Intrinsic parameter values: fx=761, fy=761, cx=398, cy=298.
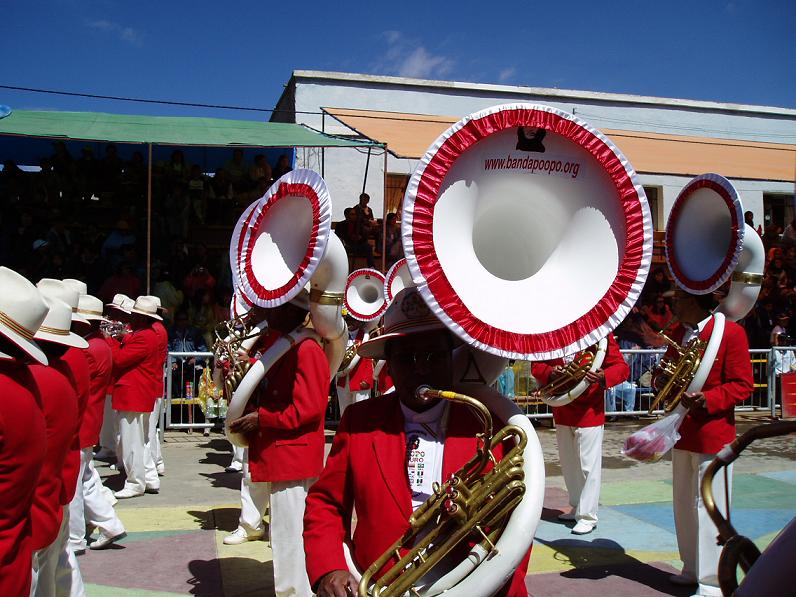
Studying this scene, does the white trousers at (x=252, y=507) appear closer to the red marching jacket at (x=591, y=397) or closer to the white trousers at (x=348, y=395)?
the red marching jacket at (x=591, y=397)

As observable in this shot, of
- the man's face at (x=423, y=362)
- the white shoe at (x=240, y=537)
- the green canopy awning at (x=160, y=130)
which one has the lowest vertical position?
the white shoe at (x=240, y=537)

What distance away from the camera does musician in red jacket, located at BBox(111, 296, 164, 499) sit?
8.21 meters

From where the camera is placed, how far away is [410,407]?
108 inches

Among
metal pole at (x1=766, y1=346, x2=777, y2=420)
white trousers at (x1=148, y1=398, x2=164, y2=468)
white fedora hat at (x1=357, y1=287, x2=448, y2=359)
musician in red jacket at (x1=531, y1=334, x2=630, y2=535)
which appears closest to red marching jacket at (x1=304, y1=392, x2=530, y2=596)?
white fedora hat at (x1=357, y1=287, x2=448, y2=359)

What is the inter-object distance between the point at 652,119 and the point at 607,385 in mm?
17420

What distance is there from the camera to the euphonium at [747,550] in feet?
4.48

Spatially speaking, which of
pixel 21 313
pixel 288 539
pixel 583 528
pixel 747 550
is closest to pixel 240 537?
pixel 288 539

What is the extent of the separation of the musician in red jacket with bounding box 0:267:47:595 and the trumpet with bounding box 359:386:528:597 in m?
1.48

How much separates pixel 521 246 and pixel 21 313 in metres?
2.06

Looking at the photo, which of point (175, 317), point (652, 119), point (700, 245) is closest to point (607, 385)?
point (700, 245)

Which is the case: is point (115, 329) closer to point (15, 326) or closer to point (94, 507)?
point (94, 507)


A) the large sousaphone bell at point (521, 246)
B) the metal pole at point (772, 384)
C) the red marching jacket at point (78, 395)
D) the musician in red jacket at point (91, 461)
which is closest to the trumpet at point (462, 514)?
the large sousaphone bell at point (521, 246)

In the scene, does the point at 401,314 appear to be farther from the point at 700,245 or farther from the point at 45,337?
the point at 700,245

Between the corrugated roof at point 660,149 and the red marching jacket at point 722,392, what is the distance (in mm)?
8116
